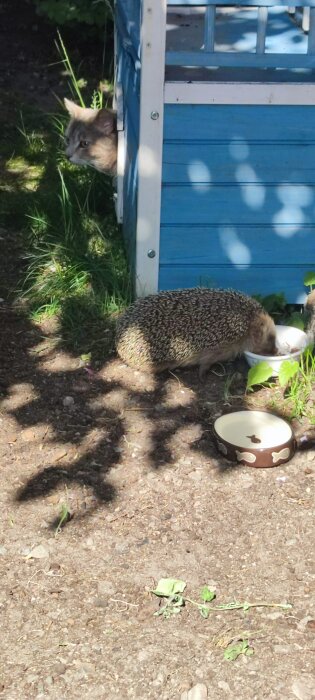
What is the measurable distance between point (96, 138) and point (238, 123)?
1.94m

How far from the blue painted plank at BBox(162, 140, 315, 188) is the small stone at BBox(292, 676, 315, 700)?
3104 mm

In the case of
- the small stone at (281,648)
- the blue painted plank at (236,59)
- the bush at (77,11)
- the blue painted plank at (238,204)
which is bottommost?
the small stone at (281,648)

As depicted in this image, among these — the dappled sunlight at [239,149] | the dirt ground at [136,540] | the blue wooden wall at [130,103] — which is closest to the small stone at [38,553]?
the dirt ground at [136,540]

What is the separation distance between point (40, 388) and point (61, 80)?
5577 mm

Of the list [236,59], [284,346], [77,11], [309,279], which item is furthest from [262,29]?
[77,11]

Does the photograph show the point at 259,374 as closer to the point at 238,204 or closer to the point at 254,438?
the point at 254,438

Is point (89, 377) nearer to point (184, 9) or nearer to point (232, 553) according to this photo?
point (232, 553)

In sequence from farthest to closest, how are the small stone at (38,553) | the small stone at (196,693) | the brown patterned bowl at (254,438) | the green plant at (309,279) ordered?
the green plant at (309,279) → the brown patterned bowl at (254,438) → the small stone at (38,553) → the small stone at (196,693)

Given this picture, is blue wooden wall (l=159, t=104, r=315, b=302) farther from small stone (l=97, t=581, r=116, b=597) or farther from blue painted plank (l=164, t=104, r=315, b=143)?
small stone (l=97, t=581, r=116, b=597)

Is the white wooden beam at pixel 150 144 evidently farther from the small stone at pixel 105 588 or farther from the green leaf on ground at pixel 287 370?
the small stone at pixel 105 588

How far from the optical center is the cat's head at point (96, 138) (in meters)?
7.46

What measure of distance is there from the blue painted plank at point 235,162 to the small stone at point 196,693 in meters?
3.12

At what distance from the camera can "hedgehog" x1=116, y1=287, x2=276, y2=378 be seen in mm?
A: 5719

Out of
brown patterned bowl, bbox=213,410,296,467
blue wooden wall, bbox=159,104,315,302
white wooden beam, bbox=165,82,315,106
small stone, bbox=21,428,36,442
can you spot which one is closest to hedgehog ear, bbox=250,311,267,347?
blue wooden wall, bbox=159,104,315,302
